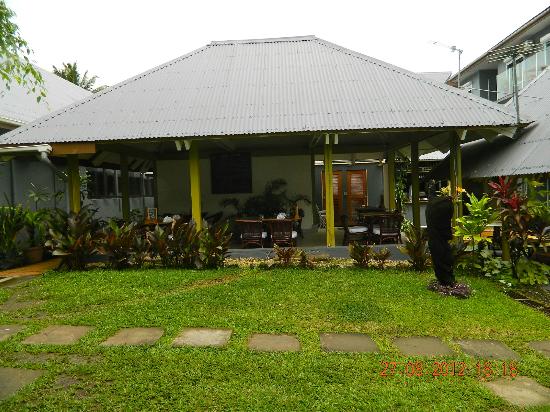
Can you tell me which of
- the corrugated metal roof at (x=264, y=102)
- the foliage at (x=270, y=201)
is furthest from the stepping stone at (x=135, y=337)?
the foliage at (x=270, y=201)

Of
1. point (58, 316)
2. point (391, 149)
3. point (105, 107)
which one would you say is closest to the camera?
point (58, 316)

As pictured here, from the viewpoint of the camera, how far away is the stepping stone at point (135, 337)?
4676 millimetres

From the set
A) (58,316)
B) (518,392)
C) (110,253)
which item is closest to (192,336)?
(58,316)

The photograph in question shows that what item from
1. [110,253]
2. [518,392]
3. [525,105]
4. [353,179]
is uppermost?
[525,105]

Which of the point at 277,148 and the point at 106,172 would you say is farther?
the point at 106,172

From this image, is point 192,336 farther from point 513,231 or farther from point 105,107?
point 105,107

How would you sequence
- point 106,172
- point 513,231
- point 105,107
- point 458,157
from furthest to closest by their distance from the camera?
point 106,172 → point 105,107 → point 458,157 → point 513,231

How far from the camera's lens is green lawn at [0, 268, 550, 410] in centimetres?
339

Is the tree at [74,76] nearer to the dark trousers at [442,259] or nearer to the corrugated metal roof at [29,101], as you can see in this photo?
the corrugated metal roof at [29,101]

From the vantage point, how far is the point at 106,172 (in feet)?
53.8

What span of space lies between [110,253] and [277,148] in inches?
259

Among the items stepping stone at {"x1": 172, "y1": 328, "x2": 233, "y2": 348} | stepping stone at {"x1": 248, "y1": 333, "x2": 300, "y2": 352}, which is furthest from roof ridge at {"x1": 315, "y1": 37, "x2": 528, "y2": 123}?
stepping stone at {"x1": 172, "y1": 328, "x2": 233, "y2": 348}

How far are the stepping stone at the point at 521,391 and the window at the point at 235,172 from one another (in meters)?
10.4
